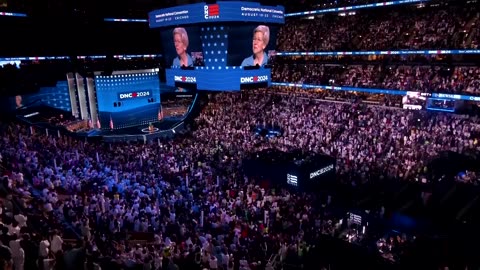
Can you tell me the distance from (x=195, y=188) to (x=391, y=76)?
18.6 metres

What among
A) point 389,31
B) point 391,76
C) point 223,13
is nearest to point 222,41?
point 223,13

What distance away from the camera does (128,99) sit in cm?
3366

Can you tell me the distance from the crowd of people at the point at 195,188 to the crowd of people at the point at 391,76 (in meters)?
1.90

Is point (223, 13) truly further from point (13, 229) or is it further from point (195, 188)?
point (13, 229)

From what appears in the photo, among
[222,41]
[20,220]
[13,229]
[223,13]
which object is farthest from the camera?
[222,41]

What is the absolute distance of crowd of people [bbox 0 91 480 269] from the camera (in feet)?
31.9

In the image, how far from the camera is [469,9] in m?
26.6

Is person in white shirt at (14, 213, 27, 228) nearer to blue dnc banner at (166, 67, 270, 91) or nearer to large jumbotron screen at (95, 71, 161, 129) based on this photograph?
blue dnc banner at (166, 67, 270, 91)

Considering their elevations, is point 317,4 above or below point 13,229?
above

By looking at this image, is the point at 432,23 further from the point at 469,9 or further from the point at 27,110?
the point at 27,110

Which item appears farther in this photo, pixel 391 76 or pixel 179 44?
pixel 391 76

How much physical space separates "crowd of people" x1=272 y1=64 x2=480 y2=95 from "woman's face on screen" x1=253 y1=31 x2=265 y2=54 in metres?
10.5

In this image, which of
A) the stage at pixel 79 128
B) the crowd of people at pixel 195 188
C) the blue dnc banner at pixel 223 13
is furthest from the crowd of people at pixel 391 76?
the stage at pixel 79 128

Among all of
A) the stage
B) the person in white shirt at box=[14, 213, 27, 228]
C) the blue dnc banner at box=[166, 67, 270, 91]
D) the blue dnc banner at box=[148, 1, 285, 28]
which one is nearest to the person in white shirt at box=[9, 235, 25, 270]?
the person in white shirt at box=[14, 213, 27, 228]
